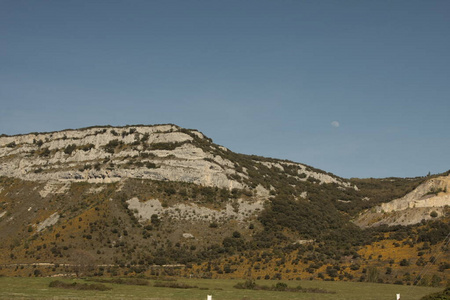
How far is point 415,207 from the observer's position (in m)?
91.8

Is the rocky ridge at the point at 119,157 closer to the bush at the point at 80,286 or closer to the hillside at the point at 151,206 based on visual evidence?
the hillside at the point at 151,206

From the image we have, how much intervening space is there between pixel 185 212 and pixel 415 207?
46222 millimetres

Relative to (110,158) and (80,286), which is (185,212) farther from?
(80,286)

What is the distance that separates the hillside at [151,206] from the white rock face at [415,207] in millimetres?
2723

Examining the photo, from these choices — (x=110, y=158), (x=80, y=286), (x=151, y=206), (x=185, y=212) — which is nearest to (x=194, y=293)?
(x=80, y=286)

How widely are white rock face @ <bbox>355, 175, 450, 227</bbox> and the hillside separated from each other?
272cm

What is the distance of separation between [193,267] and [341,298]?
38772 mm

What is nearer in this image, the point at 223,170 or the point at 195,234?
the point at 195,234

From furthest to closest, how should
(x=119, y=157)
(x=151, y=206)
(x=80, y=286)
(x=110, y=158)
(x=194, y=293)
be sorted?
1. (x=110, y=158)
2. (x=119, y=157)
3. (x=151, y=206)
4. (x=80, y=286)
5. (x=194, y=293)

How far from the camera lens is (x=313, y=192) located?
416 feet

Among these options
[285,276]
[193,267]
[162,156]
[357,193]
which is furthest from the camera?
[357,193]

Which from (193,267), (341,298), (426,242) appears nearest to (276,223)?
(193,267)

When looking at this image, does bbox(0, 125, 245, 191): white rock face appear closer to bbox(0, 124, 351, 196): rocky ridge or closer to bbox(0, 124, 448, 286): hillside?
bbox(0, 124, 351, 196): rocky ridge

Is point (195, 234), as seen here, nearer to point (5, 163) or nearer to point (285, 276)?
point (285, 276)
